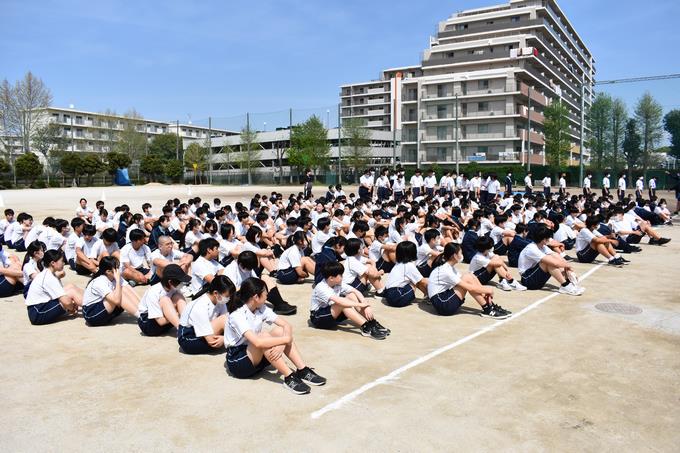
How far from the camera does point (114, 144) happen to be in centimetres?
7669

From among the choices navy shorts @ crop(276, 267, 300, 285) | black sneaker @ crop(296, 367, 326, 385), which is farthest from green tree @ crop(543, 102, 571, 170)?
black sneaker @ crop(296, 367, 326, 385)

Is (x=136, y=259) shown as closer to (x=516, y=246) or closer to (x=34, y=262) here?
(x=34, y=262)

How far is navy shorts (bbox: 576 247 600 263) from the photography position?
38.1 ft

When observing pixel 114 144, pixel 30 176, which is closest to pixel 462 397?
pixel 30 176

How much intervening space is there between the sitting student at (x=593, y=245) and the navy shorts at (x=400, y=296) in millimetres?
5653

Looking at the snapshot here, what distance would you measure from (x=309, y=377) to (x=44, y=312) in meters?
4.27

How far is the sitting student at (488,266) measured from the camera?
8484 mm

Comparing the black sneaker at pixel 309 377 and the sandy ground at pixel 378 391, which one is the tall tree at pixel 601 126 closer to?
the sandy ground at pixel 378 391

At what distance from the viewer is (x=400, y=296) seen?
7906 mm

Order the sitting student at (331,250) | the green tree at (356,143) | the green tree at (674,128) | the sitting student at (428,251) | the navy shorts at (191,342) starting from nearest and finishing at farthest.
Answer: the navy shorts at (191,342) < the sitting student at (331,250) < the sitting student at (428,251) < the green tree at (356,143) < the green tree at (674,128)

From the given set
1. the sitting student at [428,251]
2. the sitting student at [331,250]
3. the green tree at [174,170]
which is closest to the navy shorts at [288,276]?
the sitting student at [331,250]

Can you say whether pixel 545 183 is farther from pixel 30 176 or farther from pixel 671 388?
pixel 30 176

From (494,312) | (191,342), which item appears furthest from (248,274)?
(494,312)

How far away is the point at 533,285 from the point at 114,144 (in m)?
78.5
